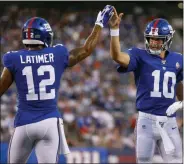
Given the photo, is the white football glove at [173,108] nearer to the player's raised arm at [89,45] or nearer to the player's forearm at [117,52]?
the player's forearm at [117,52]

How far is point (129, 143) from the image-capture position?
10.9 metres

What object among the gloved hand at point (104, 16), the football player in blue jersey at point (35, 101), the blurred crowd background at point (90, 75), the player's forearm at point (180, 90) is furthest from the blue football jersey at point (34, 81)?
the blurred crowd background at point (90, 75)

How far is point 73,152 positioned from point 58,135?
180 inches

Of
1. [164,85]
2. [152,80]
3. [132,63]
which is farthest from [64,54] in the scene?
[164,85]

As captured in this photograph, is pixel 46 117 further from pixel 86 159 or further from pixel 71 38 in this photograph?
pixel 71 38

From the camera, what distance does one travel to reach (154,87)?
214 inches

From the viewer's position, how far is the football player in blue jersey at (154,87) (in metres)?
5.33

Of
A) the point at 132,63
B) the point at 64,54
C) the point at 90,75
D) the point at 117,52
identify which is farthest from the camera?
the point at 90,75

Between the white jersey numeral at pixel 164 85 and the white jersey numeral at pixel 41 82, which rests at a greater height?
the white jersey numeral at pixel 41 82

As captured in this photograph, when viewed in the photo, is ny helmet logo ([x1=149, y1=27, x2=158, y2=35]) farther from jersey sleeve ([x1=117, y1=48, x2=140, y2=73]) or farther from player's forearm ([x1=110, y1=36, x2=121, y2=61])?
player's forearm ([x1=110, y1=36, x2=121, y2=61])

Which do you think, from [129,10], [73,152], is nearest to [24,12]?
[129,10]

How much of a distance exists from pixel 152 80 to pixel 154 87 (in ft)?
0.23

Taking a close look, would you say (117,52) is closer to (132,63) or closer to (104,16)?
(132,63)

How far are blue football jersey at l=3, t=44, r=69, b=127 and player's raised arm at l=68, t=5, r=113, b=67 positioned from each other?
0.73ft
